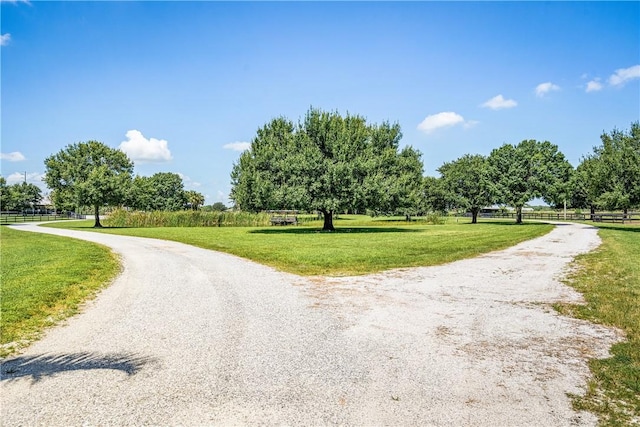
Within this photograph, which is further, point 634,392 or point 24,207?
point 24,207

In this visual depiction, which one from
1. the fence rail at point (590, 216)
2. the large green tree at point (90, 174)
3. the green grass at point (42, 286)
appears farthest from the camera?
the fence rail at point (590, 216)

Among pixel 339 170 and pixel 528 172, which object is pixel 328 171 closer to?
pixel 339 170

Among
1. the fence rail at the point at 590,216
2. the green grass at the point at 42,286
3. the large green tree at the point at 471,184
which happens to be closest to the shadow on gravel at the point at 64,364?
the green grass at the point at 42,286

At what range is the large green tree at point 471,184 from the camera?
56297mm

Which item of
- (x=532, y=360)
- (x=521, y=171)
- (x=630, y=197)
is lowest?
(x=532, y=360)

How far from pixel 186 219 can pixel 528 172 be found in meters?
43.3

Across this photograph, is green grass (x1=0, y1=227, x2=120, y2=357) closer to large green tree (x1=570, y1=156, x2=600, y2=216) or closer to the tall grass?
the tall grass

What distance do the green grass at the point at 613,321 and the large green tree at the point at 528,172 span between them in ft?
128

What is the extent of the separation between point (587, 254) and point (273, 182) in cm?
2117

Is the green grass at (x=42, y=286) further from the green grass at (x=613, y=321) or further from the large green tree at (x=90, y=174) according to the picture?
the large green tree at (x=90, y=174)

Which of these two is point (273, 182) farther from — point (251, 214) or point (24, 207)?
point (24, 207)

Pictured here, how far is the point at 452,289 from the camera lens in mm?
9727

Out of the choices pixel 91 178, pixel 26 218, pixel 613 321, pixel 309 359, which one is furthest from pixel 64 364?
pixel 26 218

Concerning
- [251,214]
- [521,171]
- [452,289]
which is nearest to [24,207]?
[251,214]
